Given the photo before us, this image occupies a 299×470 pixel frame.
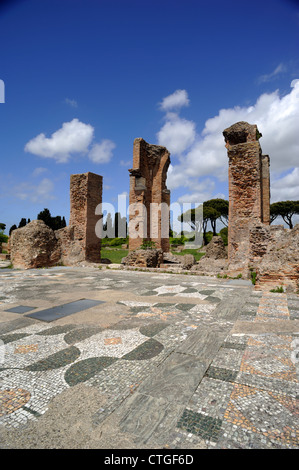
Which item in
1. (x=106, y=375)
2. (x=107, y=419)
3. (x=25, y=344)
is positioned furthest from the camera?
(x=25, y=344)

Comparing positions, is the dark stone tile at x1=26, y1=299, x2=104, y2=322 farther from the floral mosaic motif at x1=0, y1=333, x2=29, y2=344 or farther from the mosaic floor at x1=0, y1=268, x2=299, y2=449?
the floral mosaic motif at x1=0, y1=333, x2=29, y2=344

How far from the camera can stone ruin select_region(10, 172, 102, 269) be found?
943 centimetres

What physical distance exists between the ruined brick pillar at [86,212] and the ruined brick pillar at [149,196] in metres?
1.73

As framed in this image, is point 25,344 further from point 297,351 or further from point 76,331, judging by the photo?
point 297,351

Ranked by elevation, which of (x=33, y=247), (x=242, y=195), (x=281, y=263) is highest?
(x=242, y=195)

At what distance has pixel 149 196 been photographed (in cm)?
1395

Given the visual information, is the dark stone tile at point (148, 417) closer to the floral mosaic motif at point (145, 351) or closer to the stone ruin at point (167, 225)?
the floral mosaic motif at point (145, 351)

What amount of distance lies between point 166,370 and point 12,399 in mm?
985

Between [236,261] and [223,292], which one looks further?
[236,261]

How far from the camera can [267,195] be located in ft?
37.0

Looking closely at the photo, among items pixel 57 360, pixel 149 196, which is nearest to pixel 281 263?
pixel 57 360

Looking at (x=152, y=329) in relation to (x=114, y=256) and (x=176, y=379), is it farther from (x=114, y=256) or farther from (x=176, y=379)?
(x=114, y=256)

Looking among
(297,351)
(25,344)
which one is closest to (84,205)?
(25,344)
